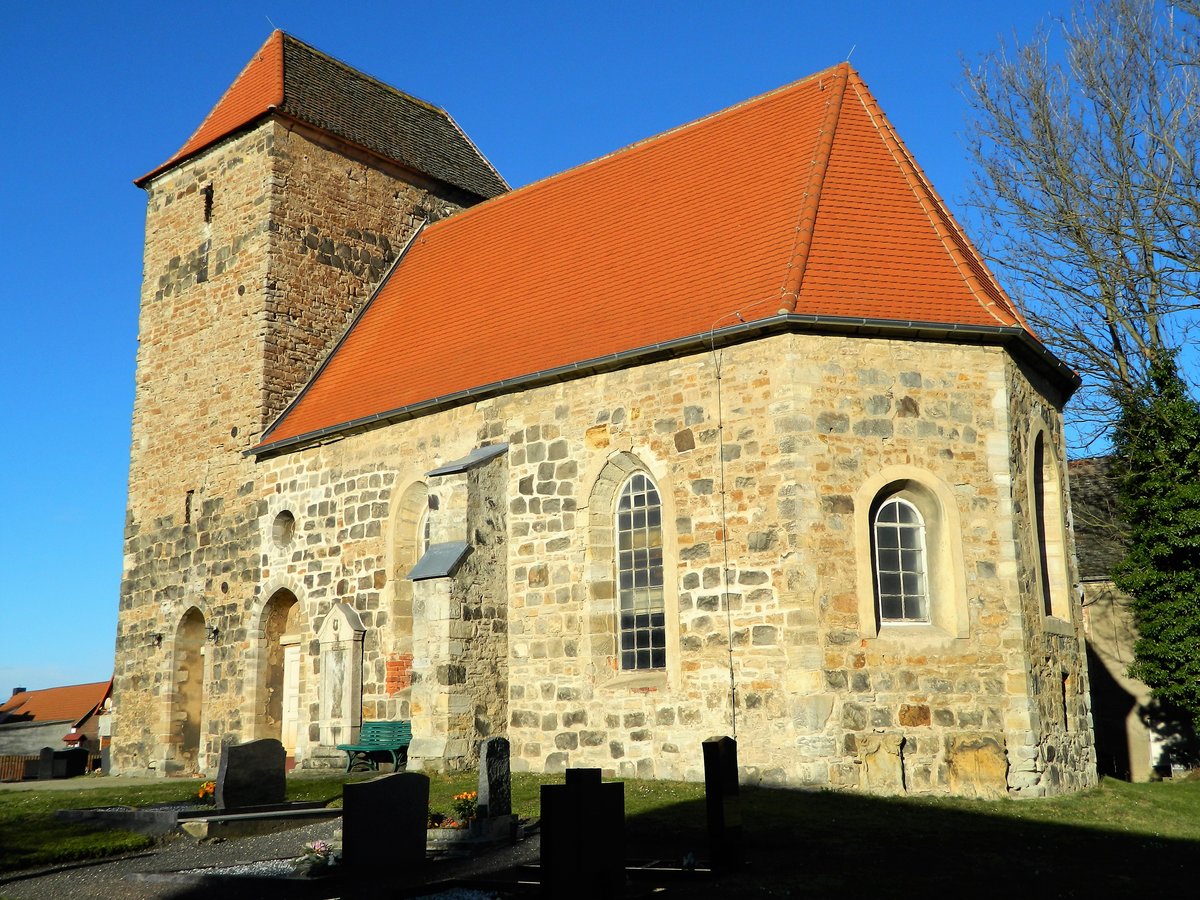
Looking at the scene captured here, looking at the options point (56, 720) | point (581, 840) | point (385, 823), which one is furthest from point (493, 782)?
point (56, 720)

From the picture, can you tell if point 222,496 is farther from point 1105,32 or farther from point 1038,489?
point 1105,32

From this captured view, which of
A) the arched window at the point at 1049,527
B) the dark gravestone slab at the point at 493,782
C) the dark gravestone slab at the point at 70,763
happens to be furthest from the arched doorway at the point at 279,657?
the arched window at the point at 1049,527

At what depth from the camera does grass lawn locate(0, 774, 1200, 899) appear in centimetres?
796

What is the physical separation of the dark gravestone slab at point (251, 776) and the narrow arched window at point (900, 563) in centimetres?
659

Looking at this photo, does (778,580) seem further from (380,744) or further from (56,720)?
(56,720)

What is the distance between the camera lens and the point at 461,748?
1353 cm

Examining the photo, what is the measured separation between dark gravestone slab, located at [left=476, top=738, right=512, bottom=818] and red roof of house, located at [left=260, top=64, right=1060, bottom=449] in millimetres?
5361

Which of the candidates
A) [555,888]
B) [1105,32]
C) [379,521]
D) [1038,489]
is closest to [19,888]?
[555,888]

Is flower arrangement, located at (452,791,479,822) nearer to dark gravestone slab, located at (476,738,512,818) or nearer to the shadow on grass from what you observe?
dark gravestone slab, located at (476,738,512,818)

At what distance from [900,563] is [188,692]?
42.4ft

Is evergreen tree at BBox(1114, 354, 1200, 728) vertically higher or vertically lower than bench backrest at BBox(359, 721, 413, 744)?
higher

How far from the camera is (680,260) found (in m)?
14.9

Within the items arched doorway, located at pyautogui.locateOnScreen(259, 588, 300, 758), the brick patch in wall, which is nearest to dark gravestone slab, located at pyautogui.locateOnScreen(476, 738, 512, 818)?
the brick patch in wall

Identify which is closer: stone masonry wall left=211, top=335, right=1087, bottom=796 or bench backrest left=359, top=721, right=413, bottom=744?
stone masonry wall left=211, top=335, right=1087, bottom=796
